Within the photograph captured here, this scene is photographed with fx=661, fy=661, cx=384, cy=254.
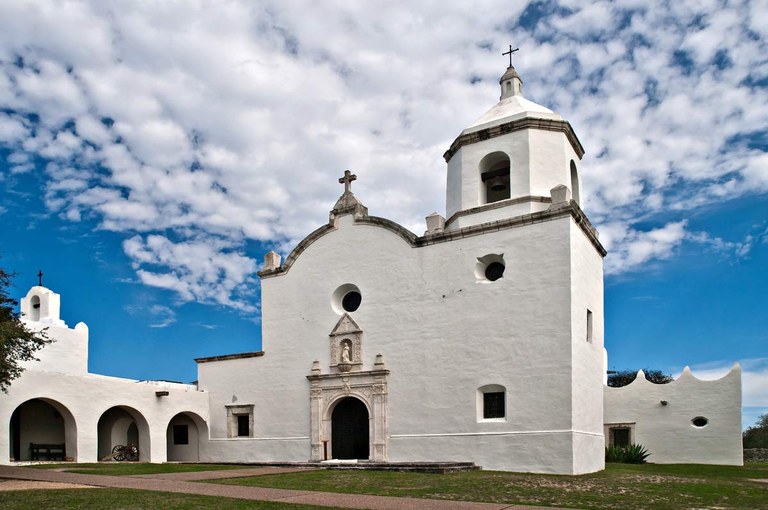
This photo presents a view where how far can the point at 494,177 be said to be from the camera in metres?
20.4

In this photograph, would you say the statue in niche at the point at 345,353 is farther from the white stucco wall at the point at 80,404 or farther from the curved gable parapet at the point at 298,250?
the white stucco wall at the point at 80,404

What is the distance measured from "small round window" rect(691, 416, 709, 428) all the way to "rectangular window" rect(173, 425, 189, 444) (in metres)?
17.3

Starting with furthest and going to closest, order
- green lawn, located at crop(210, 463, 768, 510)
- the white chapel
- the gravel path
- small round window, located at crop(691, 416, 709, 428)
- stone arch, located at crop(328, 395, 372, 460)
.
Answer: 1. small round window, located at crop(691, 416, 709, 428)
2. stone arch, located at crop(328, 395, 372, 460)
3. the white chapel
4. green lawn, located at crop(210, 463, 768, 510)
5. the gravel path

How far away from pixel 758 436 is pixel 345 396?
3606 cm

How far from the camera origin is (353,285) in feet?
69.6

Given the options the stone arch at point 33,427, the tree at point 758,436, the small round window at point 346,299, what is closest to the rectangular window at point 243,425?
the small round window at point 346,299

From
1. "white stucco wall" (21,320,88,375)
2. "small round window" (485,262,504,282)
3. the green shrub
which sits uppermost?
"small round window" (485,262,504,282)

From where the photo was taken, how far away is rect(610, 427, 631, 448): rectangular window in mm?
22469

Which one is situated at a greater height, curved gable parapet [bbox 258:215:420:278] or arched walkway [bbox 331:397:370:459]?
curved gable parapet [bbox 258:215:420:278]

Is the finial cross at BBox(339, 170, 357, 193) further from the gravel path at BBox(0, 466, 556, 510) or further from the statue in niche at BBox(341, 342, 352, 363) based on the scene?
the gravel path at BBox(0, 466, 556, 510)

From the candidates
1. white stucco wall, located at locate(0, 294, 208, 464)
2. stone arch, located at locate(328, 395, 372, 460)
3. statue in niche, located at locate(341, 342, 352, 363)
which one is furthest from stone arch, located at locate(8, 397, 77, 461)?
statue in niche, located at locate(341, 342, 352, 363)

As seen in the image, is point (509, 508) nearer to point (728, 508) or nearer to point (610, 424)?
point (728, 508)

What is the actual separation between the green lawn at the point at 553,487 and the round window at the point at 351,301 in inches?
249

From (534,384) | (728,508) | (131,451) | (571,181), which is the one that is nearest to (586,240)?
(571,181)
